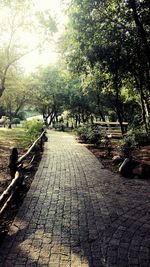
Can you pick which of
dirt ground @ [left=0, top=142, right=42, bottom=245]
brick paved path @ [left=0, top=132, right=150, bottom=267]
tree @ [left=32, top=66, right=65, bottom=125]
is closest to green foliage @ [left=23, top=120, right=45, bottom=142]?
dirt ground @ [left=0, top=142, right=42, bottom=245]

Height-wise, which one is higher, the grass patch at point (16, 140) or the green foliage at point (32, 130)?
the green foliage at point (32, 130)

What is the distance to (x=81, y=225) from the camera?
6.37 meters

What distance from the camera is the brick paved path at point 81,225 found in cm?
500

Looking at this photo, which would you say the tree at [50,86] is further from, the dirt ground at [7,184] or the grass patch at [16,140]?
the dirt ground at [7,184]

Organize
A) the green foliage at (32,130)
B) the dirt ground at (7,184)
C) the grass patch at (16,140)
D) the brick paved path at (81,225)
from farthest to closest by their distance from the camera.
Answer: the grass patch at (16,140) → the green foliage at (32,130) → the dirt ground at (7,184) → the brick paved path at (81,225)

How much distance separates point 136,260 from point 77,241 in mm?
1182

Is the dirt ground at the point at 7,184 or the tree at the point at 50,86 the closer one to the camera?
the dirt ground at the point at 7,184

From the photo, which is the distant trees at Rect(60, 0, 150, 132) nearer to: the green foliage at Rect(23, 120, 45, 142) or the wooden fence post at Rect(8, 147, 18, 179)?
the green foliage at Rect(23, 120, 45, 142)

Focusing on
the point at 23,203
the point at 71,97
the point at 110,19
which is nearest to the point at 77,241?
the point at 23,203

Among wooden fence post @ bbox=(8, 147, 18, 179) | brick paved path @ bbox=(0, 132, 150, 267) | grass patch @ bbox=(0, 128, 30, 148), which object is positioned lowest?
brick paved path @ bbox=(0, 132, 150, 267)

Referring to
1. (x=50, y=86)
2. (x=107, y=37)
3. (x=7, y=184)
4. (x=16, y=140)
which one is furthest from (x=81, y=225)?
(x=50, y=86)

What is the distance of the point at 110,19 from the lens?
1545cm

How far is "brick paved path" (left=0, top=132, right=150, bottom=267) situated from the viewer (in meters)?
5.00

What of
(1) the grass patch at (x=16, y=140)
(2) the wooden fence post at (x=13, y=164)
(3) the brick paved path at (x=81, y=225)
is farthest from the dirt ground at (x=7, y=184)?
(1) the grass patch at (x=16, y=140)
